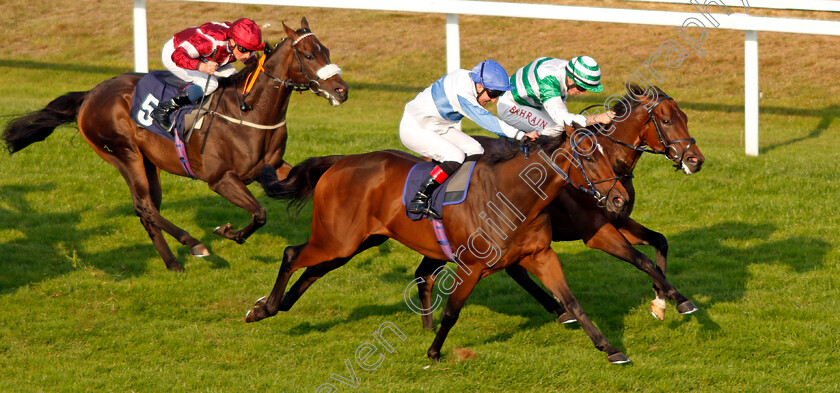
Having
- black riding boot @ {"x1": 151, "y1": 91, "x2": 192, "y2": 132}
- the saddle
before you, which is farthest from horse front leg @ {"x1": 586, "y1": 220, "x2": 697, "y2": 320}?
black riding boot @ {"x1": 151, "y1": 91, "x2": 192, "y2": 132}

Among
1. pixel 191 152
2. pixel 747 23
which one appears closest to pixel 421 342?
pixel 191 152

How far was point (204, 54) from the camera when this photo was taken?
7.47 metres

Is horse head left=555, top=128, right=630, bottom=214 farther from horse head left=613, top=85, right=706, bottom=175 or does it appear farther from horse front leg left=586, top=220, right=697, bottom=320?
horse front leg left=586, top=220, right=697, bottom=320

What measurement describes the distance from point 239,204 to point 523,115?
7.74 feet

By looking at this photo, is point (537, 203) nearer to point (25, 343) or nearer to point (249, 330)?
point (249, 330)

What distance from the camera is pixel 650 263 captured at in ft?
20.3

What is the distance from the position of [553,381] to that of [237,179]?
10.3 ft

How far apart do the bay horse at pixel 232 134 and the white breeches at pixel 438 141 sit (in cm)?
106

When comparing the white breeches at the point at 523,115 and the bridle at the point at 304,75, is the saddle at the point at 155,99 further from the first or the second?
the white breeches at the point at 523,115

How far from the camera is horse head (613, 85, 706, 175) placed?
6.14m

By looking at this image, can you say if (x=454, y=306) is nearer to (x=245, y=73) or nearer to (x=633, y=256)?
(x=633, y=256)

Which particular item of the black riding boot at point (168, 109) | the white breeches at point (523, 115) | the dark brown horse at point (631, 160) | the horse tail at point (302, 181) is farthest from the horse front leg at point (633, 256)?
the black riding boot at point (168, 109)

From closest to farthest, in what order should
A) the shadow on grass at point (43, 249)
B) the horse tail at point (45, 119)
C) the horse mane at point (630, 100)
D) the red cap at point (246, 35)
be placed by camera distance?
1. the horse mane at point (630, 100)
2. the red cap at point (246, 35)
3. the shadow on grass at point (43, 249)
4. the horse tail at point (45, 119)

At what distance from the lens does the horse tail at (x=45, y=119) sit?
8492 mm
